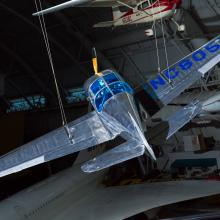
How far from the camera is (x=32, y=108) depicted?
772 inches

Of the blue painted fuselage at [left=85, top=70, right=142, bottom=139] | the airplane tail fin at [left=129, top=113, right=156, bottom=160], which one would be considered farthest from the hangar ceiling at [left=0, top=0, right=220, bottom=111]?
the airplane tail fin at [left=129, top=113, right=156, bottom=160]

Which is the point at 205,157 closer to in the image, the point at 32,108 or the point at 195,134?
the point at 195,134

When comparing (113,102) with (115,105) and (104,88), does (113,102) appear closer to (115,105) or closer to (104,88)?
(115,105)

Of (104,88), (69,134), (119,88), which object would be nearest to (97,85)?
(104,88)

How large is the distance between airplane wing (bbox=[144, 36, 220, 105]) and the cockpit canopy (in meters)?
0.77

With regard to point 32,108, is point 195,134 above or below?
below

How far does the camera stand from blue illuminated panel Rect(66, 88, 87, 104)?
59.1ft

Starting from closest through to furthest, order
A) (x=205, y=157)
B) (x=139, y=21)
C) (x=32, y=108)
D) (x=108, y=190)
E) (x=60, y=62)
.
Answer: (x=108, y=190) < (x=139, y=21) < (x=205, y=157) < (x=60, y=62) < (x=32, y=108)

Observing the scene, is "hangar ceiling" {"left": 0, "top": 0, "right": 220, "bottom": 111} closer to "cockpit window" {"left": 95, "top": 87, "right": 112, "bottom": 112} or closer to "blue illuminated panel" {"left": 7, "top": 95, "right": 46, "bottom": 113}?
"blue illuminated panel" {"left": 7, "top": 95, "right": 46, "bottom": 113}

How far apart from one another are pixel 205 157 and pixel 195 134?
141 cm

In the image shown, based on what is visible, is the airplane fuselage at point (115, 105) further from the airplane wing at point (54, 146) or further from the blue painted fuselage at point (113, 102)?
the airplane wing at point (54, 146)

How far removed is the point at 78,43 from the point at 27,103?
615 cm

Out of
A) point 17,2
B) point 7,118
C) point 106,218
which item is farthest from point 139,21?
point 7,118

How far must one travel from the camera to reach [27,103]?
2012 cm
